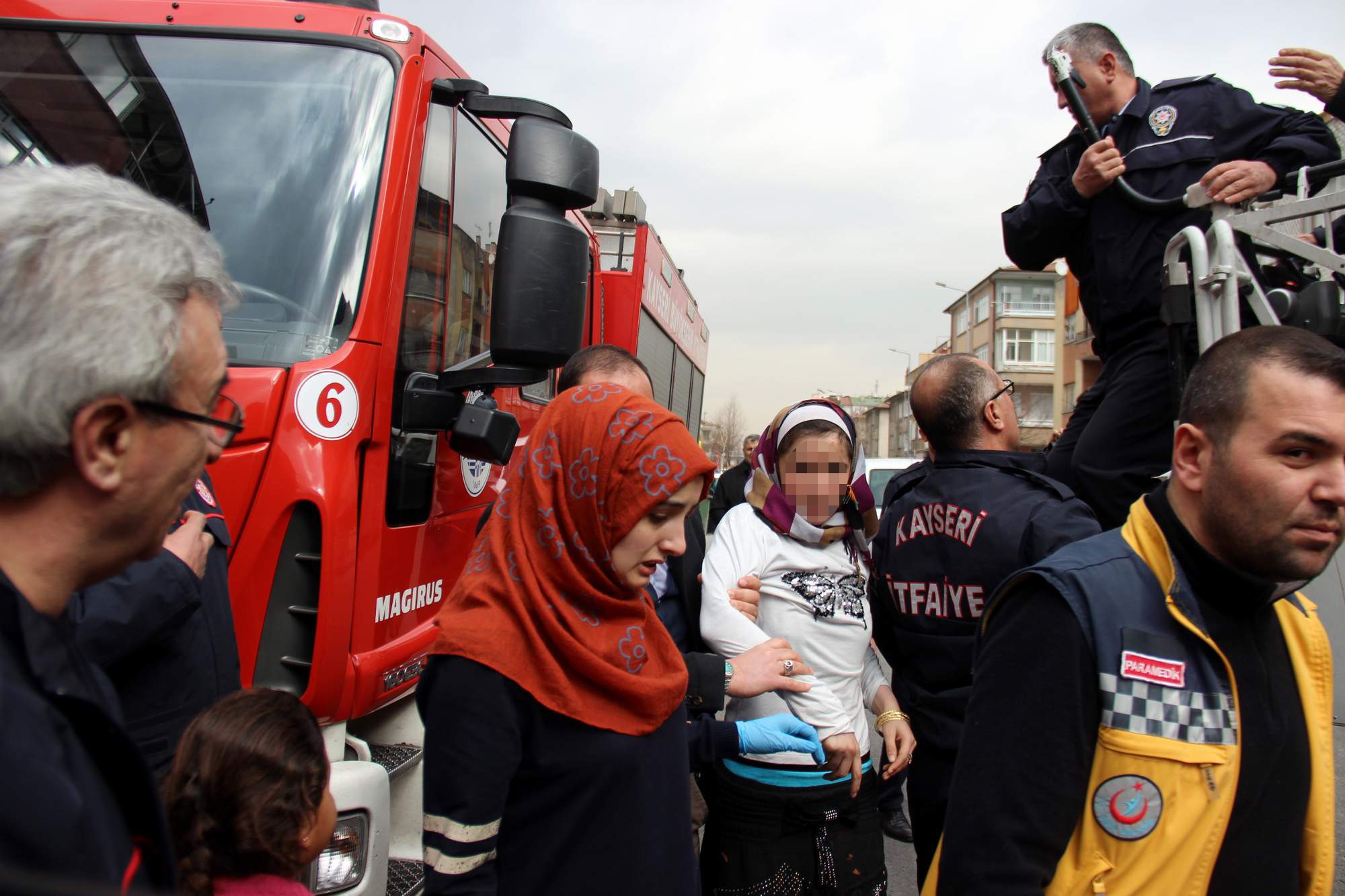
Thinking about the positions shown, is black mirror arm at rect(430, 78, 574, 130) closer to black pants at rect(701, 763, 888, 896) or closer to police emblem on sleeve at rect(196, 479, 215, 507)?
police emblem on sleeve at rect(196, 479, 215, 507)

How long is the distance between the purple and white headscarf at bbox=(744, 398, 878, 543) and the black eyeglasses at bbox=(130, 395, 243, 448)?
5.41ft

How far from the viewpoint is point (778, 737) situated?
86.4 inches

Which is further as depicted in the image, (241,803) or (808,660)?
(808,660)

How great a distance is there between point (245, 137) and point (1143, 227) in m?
2.73

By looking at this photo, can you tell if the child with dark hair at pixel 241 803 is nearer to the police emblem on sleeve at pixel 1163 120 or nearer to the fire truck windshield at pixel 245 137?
the fire truck windshield at pixel 245 137

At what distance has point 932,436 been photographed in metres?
2.67

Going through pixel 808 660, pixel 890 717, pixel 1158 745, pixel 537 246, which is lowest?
pixel 890 717

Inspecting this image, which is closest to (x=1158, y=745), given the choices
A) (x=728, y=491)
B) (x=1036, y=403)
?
(x=728, y=491)

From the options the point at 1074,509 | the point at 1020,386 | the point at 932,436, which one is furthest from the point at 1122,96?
the point at 1020,386

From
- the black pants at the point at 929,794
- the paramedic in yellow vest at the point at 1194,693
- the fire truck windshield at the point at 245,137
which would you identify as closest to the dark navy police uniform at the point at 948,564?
the black pants at the point at 929,794

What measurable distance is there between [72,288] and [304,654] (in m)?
1.66

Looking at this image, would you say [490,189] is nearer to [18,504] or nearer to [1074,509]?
[1074,509]

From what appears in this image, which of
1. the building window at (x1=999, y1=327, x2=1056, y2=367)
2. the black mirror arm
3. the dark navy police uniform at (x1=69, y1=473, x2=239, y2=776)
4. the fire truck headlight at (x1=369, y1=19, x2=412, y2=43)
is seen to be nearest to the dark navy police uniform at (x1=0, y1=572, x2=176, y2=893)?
the dark navy police uniform at (x1=69, y1=473, x2=239, y2=776)

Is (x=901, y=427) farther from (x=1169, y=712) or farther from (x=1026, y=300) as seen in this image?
(x=1169, y=712)
